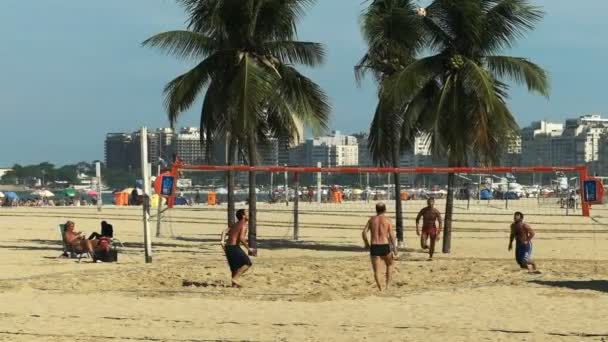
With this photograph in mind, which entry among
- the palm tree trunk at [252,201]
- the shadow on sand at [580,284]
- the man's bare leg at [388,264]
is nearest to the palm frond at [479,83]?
the palm tree trunk at [252,201]

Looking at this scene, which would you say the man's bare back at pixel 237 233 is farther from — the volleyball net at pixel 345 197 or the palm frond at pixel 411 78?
the palm frond at pixel 411 78

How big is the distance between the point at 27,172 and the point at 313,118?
18368 cm

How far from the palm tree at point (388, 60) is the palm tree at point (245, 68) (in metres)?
1.44

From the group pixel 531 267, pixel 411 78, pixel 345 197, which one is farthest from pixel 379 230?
pixel 345 197

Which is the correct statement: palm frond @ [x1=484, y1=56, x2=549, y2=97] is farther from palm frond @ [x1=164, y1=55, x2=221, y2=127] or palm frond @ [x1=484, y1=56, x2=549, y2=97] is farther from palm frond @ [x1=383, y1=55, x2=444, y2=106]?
palm frond @ [x1=164, y1=55, x2=221, y2=127]

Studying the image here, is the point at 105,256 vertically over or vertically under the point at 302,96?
under

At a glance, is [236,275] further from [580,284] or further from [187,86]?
[187,86]

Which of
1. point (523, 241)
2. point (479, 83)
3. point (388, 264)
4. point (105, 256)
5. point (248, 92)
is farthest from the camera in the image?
point (248, 92)

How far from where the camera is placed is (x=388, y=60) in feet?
75.4

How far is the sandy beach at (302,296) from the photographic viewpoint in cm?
1032

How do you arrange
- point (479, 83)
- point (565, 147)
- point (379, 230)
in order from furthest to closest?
1. point (565, 147)
2. point (479, 83)
3. point (379, 230)

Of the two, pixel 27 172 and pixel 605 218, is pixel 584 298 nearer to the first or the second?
pixel 605 218

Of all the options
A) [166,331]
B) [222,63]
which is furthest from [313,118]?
[166,331]

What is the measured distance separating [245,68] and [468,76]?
4.58 metres
